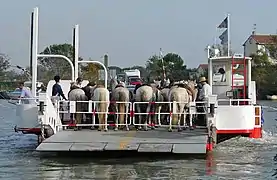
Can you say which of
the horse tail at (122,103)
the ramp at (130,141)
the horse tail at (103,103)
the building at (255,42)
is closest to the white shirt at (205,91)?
the ramp at (130,141)

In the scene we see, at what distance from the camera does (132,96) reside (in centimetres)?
1912

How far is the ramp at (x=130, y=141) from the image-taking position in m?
15.5

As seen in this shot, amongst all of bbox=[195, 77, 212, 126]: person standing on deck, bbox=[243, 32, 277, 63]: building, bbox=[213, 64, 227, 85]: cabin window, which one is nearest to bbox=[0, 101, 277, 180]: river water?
bbox=[195, 77, 212, 126]: person standing on deck

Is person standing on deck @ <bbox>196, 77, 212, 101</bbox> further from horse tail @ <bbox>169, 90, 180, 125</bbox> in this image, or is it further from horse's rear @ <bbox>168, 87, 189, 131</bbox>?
horse tail @ <bbox>169, 90, 180, 125</bbox>

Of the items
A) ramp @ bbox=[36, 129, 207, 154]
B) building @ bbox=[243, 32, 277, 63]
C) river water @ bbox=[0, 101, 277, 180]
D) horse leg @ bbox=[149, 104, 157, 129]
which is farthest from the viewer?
building @ bbox=[243, 32, 277, 63]

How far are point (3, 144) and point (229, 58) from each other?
8.36 metres

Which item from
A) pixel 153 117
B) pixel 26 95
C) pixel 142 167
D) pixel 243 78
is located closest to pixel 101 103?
pixel 153 117

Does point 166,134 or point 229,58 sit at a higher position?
point 229,58

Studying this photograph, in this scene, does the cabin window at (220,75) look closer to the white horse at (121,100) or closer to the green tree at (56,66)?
the white horse at (121,100)

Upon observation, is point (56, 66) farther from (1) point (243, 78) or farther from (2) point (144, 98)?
(2) point (144, 98)

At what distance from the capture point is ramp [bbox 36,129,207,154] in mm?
15481

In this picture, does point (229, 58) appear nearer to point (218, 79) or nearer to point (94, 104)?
point (218, 79)

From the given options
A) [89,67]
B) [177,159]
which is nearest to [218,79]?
[177,159]

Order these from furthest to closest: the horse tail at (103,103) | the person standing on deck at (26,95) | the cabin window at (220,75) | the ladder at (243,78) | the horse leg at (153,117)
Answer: the cabin window at (220,75)
the ladder at (243,78)
the person standing on deck at (26,95)
the horse leg at (153,117)
the horse tail at (103,103)
